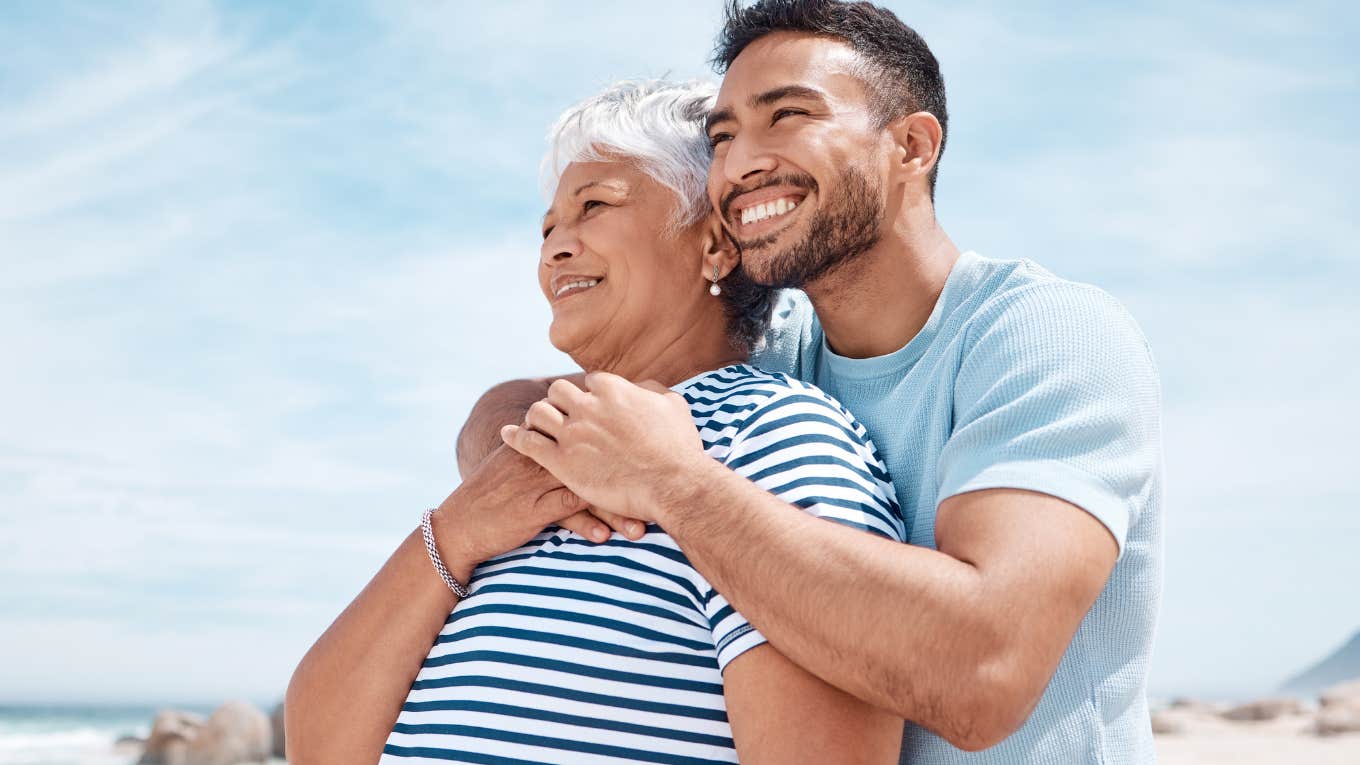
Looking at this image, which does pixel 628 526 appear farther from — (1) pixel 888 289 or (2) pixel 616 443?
(1) pixel 888 289

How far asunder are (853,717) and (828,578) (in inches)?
10.8

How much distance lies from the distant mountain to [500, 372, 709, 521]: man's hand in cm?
7770

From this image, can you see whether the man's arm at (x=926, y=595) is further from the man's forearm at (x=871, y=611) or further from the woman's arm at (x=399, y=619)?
the woman's arm at (x=399, y=619)

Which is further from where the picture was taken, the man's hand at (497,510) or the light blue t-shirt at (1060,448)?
the man's hand at (497,510)

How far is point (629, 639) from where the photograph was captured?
2264mm

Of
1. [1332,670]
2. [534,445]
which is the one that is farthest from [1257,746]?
[1332,670]

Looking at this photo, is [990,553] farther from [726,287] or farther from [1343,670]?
Result: [1343,670]

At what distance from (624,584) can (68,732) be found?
32.7 m

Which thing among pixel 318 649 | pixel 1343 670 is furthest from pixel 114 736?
pixel 1343 670

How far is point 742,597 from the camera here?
2.04 meters

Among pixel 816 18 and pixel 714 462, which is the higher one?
pixel 816 18

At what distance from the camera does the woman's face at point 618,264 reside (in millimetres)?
2928

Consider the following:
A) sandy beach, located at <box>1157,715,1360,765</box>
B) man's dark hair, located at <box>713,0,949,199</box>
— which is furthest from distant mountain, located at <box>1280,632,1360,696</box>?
man's dark hair, located at <box>713,0,949,199</box>

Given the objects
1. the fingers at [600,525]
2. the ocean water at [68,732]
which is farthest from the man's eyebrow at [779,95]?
the ocean water at [68,732]
